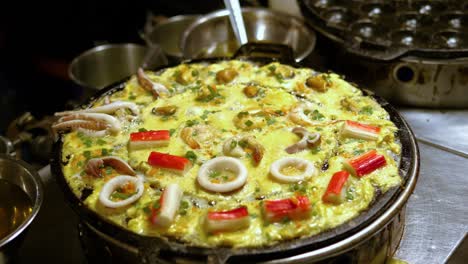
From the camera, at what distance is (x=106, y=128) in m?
2.72

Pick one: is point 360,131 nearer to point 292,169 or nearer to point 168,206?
point 292,169

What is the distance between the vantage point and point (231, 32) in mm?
4445

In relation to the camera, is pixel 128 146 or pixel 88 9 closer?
pixel 128 146

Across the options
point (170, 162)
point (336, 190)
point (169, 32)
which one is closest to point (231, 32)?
point (169, 32)

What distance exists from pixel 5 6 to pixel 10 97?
3.70ft

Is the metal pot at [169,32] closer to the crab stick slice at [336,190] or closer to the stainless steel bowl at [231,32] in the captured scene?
the stainless steel bowl at [231,32]

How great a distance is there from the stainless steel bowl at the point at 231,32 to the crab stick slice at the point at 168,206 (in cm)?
208

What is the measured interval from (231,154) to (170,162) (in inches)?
12.3

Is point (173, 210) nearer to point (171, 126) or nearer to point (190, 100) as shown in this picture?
point (171, 126)

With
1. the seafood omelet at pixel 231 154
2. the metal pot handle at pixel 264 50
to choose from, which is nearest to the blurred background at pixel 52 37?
the metal pot handle at pixel 264 50

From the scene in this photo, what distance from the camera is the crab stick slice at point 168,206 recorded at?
2.07 m

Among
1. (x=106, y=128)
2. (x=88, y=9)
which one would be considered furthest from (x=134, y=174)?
(x=88, y=9)

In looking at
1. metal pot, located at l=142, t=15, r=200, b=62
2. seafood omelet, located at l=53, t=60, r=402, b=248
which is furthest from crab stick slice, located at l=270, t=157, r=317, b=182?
metal pot, located at l=142, t=15, r=200, b=62

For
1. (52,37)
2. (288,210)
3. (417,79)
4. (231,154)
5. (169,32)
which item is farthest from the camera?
(52,37)
